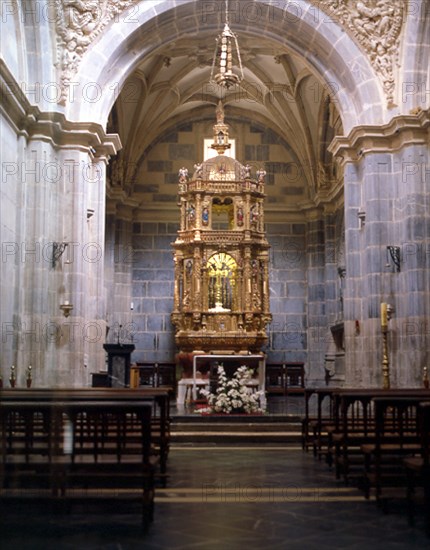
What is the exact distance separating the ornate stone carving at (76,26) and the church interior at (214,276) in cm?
4

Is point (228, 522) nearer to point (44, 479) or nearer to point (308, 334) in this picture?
point (44, 479)

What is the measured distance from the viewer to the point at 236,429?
12.0 meters

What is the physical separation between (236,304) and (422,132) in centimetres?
628

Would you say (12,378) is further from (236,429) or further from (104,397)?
(104,397)

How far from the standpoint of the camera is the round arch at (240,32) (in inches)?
584

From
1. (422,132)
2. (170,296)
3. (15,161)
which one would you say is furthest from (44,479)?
(170,296)

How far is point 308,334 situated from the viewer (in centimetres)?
2214

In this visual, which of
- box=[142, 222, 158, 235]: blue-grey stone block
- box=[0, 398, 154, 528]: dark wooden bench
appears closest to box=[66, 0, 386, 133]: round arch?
box=[142, 222, 158, 235]: blue-grey stone block

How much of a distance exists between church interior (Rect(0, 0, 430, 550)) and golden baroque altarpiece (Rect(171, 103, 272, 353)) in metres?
0.06

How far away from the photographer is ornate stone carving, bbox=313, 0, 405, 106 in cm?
1482

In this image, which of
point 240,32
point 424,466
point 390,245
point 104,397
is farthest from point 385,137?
point 424,466

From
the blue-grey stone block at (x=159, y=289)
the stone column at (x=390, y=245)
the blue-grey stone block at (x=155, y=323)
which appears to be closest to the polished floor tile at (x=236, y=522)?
the stone column at (x=390, y=245)

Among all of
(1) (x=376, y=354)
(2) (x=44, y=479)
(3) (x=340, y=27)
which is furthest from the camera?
(3) (x=340, y=27)

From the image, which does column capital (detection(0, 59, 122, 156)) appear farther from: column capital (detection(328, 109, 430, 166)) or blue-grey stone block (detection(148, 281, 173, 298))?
blue-grey stone block (detection(148, 281, 173, 298))
